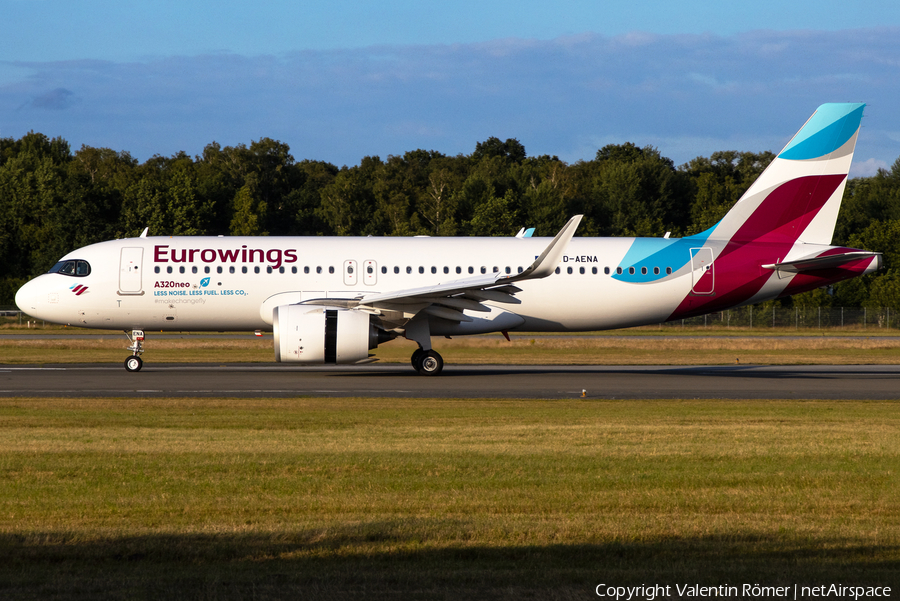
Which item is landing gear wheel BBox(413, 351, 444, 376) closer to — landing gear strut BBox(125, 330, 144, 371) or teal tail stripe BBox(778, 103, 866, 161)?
landing gear strut BBox(125, 330, 144, 371)

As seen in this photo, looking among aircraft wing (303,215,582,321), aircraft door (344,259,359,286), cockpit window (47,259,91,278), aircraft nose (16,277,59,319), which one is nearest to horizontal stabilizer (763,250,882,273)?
aircraft wing (303,215,582,321)

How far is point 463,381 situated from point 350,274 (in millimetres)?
4577

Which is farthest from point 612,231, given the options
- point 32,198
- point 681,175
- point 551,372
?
point 551,372

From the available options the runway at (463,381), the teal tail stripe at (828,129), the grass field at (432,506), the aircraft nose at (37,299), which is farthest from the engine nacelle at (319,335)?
the teal tail stripe at (828,129)

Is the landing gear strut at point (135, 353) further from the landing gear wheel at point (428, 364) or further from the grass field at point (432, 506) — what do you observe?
the grass field at point (432, 506)

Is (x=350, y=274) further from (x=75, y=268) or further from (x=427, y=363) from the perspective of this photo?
(x=75, y=268)

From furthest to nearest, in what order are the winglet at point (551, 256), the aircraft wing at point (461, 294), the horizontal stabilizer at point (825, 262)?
the horizontal stabilizer at point (825, 262)
the aircraft wing at point (461, 294)
the winglet at point (551, 256)

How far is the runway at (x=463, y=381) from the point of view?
799 inches

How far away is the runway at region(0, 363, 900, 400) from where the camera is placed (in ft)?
66.6

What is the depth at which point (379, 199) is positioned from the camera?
289ft

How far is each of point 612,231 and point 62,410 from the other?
66729mm

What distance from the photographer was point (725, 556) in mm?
6758

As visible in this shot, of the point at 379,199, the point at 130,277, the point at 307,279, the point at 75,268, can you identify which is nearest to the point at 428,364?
the point at 307,279

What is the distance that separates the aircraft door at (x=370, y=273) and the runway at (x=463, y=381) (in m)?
2.58
